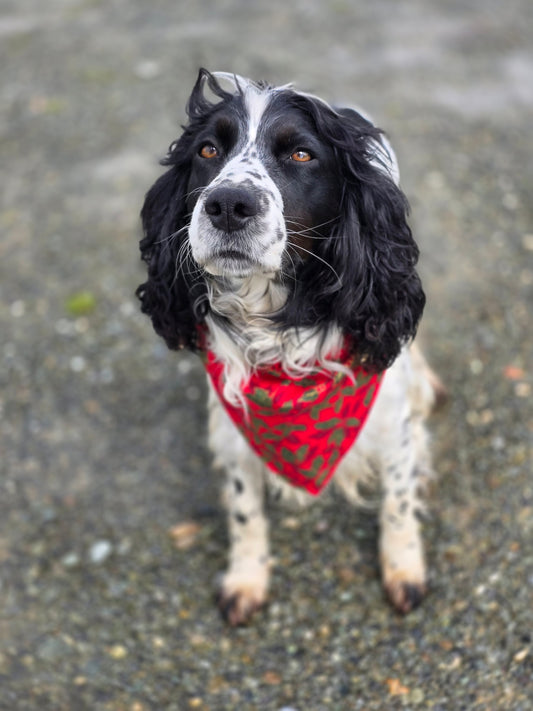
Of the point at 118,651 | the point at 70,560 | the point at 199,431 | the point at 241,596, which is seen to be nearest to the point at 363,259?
the point at 241,596

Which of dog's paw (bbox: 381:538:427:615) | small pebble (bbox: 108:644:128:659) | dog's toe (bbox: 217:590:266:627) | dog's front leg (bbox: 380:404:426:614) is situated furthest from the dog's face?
small pebble (bbox: 108:644:128:659)

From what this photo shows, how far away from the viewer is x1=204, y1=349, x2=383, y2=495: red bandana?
3.38m

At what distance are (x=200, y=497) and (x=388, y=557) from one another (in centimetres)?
114

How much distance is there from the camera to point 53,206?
6.27m

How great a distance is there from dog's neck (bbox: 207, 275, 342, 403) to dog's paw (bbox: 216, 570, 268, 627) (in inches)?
43.0

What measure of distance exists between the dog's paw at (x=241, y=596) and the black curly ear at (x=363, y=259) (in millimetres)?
1431

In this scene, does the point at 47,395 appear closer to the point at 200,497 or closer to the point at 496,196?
the point at 200,497

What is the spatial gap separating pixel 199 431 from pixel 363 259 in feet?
6.71

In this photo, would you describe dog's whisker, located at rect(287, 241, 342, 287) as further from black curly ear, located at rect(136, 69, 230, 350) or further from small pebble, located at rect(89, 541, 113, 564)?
small pebble, located at rect(89, 541, 113, 564)

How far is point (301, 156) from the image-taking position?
2.95m

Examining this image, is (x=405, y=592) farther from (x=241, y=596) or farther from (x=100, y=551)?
(x=100, y=551)

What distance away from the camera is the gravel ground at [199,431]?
3691 millimetres

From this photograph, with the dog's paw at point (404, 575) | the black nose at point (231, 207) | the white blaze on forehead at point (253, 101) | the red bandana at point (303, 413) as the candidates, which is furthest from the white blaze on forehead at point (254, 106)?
the dog's paw at point (404, 575)

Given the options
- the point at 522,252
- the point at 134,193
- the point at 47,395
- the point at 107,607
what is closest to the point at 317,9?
the point at 134,193
